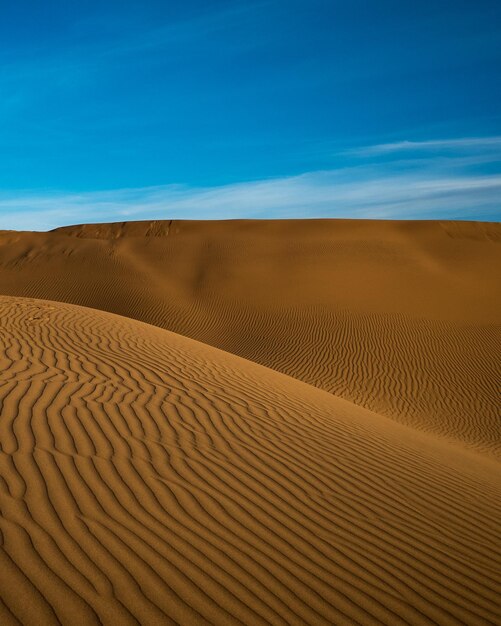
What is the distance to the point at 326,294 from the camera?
26.4 m

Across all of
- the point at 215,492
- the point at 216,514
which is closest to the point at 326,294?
the point at 215,492

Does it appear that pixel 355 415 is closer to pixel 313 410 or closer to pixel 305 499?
pixel 313 410

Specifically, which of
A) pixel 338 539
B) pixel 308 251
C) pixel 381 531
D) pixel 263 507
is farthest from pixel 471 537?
pixel 308 251

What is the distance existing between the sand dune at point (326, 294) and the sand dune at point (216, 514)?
6774 millimetres

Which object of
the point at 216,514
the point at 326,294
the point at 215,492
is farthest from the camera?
the point at 326,294

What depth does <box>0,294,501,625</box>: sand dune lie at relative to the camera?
2.75 meters

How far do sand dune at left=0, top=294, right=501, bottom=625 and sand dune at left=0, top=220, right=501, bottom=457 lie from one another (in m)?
6.77

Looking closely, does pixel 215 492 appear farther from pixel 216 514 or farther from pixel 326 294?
pixel 326 294

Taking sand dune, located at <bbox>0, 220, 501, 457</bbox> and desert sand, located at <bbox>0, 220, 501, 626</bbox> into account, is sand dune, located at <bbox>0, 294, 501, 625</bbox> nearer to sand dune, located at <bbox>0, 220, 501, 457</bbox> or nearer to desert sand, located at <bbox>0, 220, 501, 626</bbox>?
desert sand, located at <bbox>0, 220, 501, 626</bbox>

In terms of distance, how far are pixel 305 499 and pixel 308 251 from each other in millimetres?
31277

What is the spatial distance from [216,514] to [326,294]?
2323 centimetres

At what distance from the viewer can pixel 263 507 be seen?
12.8 feet

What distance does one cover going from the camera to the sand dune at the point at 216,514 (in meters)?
2.75

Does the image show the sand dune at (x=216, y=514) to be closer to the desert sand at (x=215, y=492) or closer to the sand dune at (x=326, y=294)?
the desert sand at (x=215, y=492)
